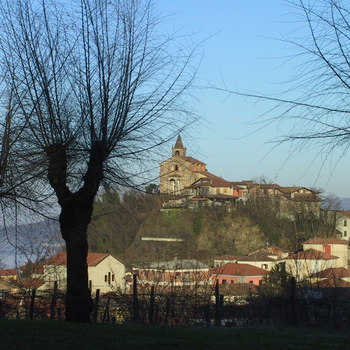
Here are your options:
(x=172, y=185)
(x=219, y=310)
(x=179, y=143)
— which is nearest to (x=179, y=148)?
(x=179, y=143)

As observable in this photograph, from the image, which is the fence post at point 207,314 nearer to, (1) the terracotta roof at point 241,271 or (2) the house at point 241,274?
(2) the house at point 241,274

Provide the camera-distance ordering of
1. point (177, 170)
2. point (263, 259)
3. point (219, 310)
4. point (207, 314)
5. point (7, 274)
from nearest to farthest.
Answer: point (177, 170)
point (207, 314)
point (219, 310)
point (7, 274)
point (263, 259)

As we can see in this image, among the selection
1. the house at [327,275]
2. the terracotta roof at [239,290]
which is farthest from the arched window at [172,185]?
the terracotta roof at [239,290]

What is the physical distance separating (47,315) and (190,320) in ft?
12.1

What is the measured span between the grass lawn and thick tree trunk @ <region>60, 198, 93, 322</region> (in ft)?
4.41

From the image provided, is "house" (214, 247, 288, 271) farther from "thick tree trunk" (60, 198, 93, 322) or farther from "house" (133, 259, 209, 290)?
"thick tree trunk" (60, 198, 93, 322)

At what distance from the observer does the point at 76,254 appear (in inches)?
416

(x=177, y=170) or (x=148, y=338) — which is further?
(x=177, y=170)

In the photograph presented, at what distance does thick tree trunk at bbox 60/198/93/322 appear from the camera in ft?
34.5

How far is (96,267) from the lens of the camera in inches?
1500

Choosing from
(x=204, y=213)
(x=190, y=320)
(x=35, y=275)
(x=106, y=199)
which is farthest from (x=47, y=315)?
(x=204, y=213)

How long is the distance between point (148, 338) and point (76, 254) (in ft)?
9.88

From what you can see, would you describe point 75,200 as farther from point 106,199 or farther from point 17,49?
point 17,49

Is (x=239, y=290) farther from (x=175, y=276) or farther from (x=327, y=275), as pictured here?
(x=175, y=276)
